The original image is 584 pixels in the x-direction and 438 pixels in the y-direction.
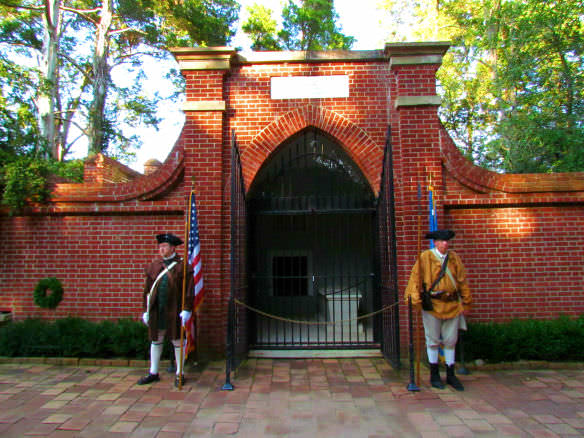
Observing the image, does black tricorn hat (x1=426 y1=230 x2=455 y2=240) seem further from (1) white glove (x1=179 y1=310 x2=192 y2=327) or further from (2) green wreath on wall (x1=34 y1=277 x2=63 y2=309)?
(2) green wreath on wall (x1=34 y1=277 x2=63 y2=309)

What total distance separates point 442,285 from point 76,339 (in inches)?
200

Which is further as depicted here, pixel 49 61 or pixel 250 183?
pixel 49 61

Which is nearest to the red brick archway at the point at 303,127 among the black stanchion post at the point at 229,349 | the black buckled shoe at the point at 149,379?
the black stanchion post at the point at 229,349

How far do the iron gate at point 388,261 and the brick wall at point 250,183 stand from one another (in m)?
0.26

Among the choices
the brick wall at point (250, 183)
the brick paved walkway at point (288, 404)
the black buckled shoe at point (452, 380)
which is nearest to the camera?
the brick paved walkway at point (288, 404)

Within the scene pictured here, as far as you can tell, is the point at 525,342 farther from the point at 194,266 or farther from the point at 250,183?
the point at 194,266

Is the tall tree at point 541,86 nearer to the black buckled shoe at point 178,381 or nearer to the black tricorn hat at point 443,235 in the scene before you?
the black tricorn hat at point 443,235

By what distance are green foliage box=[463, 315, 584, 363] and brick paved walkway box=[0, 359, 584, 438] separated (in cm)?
22

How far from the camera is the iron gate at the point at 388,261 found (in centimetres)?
493

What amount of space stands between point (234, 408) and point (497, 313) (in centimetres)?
394

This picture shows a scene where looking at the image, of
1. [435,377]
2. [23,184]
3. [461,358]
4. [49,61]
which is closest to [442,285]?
[435,377]

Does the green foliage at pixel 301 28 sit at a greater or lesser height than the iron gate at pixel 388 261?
greater

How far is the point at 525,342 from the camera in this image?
17.1 feet

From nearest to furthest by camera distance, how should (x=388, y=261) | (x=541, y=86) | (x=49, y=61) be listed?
(x=388, y=261)
(x=541, y=86)
(x=49, y=61)
